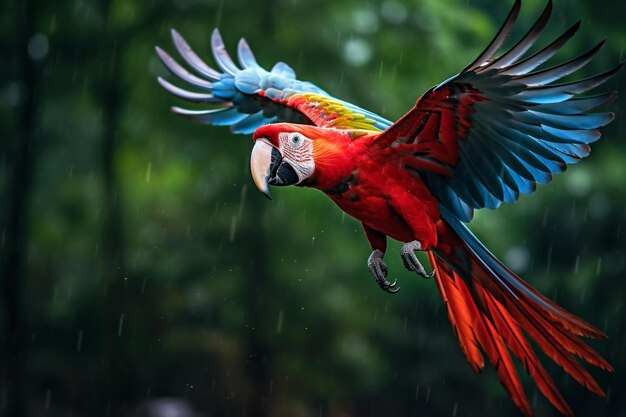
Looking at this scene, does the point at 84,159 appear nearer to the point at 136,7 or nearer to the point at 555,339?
the point at 136,7

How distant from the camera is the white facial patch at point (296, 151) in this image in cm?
225

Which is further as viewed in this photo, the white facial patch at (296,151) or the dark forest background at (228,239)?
the dark forest background at (228,239)

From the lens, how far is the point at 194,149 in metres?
6.09

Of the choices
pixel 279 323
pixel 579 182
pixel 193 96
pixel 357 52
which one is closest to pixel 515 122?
pixel 193 96

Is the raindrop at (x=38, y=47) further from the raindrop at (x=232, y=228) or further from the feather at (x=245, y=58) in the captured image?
the feather at (x=245, y=58)

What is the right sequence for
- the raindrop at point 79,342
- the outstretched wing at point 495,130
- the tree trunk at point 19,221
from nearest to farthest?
1. the outstretched wing at point 495,130
2. the tree trunk at point 19,221
3. the raindrop at point 79,342

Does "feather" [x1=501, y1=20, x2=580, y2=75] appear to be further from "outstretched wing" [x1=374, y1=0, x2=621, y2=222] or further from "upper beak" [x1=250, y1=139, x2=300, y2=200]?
"upper beak" [x1=250, y1=139, x2=300, y2=200]

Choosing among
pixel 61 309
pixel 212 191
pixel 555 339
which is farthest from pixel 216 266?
pixel 555 339

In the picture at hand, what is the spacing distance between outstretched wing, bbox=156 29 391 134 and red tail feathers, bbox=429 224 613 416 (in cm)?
55

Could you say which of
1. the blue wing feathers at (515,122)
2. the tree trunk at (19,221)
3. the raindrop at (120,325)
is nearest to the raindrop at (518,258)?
the raindrop at (120,325)

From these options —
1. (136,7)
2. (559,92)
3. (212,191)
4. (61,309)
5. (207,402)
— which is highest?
(136,7)

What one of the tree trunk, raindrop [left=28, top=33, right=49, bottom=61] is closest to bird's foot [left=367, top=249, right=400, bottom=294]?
the tree trunk

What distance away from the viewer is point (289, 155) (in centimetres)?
225

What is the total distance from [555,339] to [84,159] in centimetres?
486
